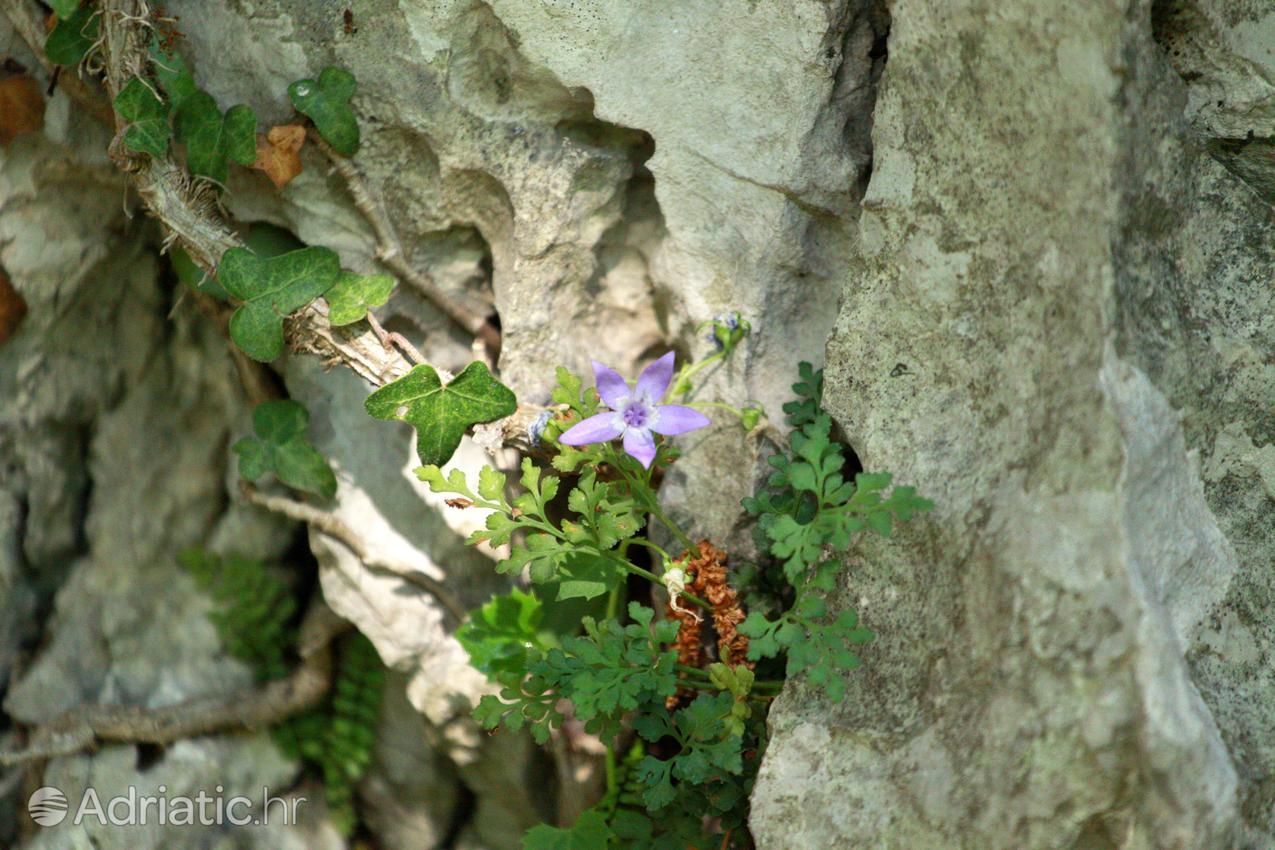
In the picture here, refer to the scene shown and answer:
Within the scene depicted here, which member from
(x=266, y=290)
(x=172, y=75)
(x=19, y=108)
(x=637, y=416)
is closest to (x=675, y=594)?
(x=637, y=416)

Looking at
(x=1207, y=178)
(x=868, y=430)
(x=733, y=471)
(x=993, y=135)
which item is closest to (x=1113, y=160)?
(x=993, y=135)

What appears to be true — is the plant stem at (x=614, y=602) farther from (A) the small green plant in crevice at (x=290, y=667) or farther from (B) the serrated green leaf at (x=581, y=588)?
(A) the small green plant in crevice at (x=290, y=667)

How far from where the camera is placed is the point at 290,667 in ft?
10.5

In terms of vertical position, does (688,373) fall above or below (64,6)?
below

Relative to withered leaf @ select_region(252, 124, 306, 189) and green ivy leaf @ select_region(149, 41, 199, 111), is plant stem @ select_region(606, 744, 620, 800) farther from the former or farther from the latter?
green ivy leaf @ select_region(149, 41, 199, 111)

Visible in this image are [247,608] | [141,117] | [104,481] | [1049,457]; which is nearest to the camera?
[1049,457]

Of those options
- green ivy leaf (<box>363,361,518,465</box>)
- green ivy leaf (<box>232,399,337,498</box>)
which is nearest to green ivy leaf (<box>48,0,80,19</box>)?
green ivy leaf (<box>232,399,337,498</box>)

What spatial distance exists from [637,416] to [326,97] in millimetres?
1099

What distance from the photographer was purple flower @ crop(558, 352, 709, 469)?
6.91ft

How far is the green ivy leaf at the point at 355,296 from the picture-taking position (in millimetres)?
2342

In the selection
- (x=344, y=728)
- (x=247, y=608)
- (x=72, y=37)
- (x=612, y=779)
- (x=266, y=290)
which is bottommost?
(x=344, y=728)

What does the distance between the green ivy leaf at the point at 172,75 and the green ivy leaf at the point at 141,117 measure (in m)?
0.06

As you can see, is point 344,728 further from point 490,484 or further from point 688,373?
point 688,373

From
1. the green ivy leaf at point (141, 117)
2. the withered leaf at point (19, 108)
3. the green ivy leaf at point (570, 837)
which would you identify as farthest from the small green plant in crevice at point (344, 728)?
the withered leaf at point (19, 108)
